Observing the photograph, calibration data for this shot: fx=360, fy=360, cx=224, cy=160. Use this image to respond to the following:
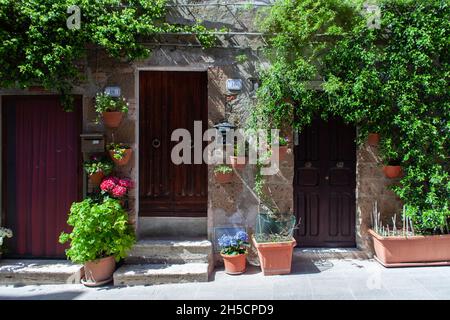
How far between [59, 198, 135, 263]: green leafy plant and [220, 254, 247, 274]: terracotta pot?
51.5 inches

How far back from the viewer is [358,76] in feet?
15.8

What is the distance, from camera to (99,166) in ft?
16.2

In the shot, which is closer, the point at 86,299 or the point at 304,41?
the point at 86,299

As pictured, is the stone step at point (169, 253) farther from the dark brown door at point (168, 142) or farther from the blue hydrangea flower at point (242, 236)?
the dark brown door at point (168, 142)

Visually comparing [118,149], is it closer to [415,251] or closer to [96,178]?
[96,178]

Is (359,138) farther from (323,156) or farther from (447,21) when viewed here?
(447,21)

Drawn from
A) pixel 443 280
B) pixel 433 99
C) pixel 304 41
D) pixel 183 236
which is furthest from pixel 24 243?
pixel 433 99

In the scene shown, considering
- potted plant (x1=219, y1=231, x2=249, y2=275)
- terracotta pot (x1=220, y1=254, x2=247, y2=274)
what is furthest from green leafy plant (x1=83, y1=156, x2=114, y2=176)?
terracotta pot (x1=220, y1=254, x2=247, y2=274)

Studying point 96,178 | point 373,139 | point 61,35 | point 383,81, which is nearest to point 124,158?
point 96,178

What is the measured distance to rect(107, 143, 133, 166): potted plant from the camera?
4969 mm

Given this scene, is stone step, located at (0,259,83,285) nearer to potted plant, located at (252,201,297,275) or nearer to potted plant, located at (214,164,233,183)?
potted plant, located at (214,164,233,183)

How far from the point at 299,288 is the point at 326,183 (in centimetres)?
177

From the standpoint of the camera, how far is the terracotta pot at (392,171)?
16.9 ft

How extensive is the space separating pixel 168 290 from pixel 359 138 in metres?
3.33
